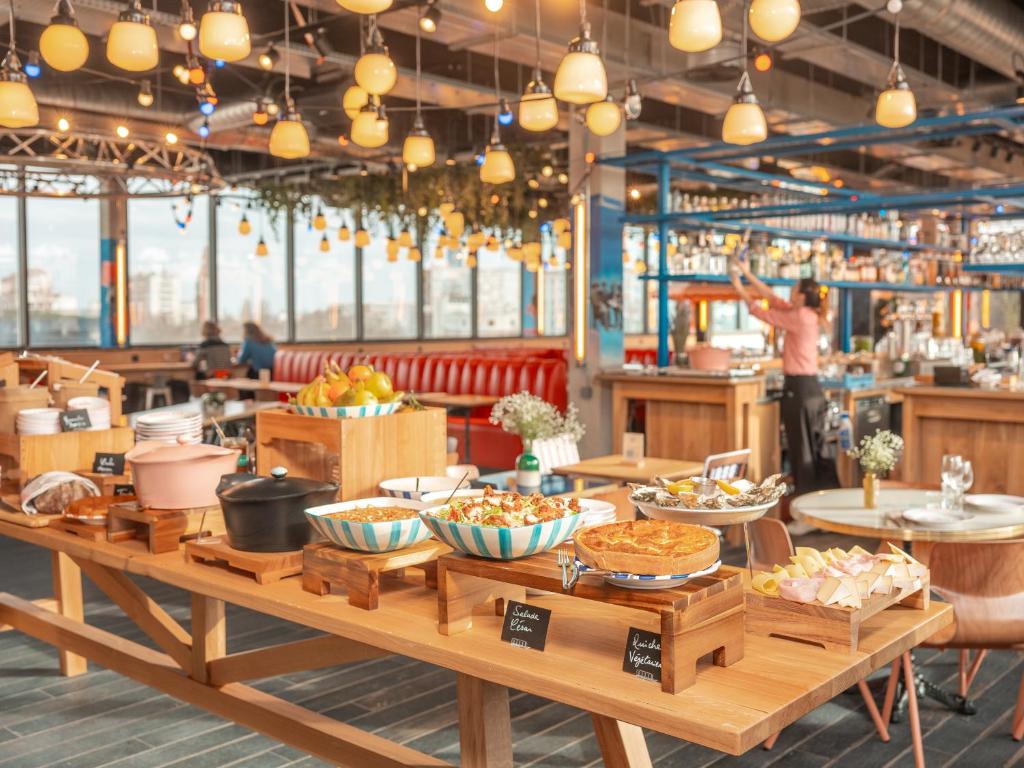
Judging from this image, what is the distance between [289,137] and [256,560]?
2.70 m

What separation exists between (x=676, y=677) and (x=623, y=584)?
0.18 metres

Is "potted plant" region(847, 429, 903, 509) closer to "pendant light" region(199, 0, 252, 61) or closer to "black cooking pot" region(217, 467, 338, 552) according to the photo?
"black cooking pot" region(217, 467, 338, 552)

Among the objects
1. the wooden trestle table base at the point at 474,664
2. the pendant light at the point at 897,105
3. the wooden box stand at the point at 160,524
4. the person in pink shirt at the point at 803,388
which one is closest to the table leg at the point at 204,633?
the wooden trestle table base at the point at 474,664

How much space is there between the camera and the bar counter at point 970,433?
6500 millimetres

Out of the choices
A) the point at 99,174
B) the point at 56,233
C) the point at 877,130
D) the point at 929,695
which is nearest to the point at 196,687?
the point at 929,695

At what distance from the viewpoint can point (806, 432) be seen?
728cm

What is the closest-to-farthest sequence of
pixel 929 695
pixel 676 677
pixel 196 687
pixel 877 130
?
pixel 676 677, pixel 196 687, pixel 929 695, pixel 877 130

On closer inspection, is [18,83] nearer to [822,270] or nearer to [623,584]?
[623,584]

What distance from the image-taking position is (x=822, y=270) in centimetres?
964

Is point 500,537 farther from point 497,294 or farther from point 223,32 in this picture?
point 497,294

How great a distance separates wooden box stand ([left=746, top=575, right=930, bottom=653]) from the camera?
1.93m

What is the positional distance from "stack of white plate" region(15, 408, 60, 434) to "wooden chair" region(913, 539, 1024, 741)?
10.0 ft

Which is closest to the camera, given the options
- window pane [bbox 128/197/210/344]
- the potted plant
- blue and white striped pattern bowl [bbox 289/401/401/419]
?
Result: blue and white striped pattern bowl [bbox 289/401/401/419]

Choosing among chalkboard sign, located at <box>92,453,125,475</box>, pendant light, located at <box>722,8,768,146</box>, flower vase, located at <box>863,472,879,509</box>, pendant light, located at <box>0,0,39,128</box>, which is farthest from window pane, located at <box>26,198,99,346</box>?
flower vase, located at <box>863,472,879,509</box>
